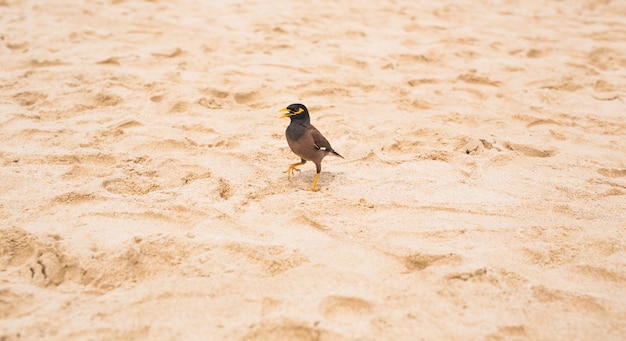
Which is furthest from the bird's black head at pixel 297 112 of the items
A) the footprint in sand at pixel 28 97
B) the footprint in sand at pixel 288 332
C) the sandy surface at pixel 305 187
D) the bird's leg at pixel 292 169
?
the footprint in sand at pixel 28 97

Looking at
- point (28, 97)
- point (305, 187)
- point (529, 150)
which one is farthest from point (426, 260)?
point (28, 97)

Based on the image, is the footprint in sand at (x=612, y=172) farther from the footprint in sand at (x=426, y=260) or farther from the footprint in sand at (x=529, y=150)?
the footprint in sand at (x=426, y=260)

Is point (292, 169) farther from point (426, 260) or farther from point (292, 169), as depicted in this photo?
point (426, 260)

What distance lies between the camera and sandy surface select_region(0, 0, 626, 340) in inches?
74.1

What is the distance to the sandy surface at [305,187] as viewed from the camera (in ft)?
6.17

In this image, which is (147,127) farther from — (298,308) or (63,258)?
(298,308)

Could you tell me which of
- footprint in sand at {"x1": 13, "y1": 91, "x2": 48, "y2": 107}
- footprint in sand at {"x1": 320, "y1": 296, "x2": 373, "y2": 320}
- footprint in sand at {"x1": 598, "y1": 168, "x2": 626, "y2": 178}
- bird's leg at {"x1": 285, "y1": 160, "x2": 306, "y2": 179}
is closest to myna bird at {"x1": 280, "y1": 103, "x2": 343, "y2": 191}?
bird's leg at {"x1": 285, "y1": 160, "x2": 306, "y2": 179}

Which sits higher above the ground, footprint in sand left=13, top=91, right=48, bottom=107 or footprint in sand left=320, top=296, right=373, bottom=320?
footprint in sand left=13, top=91, right=48, bottom=107

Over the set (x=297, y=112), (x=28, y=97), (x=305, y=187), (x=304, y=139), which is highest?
(x=297, y=112)

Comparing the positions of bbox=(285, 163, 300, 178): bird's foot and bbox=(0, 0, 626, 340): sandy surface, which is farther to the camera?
bbox=(285, 163, 300, 178): bird's foot

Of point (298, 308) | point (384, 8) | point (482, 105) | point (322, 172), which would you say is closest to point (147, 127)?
point (322, 172)

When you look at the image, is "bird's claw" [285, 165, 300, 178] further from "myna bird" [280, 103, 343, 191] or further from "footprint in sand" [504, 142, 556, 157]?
"footprint in sand" [504, 142, 556, 157]

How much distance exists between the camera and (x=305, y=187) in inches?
119

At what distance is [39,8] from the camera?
20.9 ft
